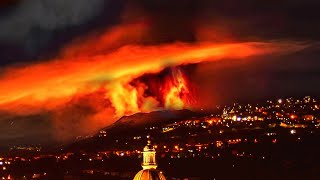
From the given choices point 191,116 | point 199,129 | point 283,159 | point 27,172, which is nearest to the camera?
point 283,159

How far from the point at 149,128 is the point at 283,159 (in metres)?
29.8

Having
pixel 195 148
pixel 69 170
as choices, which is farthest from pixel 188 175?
pixel 69 170

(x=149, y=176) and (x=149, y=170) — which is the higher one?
(x=149, y=170)

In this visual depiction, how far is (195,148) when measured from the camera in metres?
109

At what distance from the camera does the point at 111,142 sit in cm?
12988

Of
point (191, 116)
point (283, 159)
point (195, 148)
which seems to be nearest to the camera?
point (283, 159)

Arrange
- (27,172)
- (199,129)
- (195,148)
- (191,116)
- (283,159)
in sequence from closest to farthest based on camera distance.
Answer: (283,159), (195,148), (199,129), (191,116), (27,172)

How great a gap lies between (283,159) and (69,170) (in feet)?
152

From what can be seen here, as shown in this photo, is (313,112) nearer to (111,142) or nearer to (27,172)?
(111,142)

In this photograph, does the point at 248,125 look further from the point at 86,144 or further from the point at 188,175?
the point at 86,144

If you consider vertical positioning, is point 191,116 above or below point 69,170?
above

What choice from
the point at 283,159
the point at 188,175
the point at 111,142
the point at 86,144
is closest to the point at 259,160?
the point at 283,159

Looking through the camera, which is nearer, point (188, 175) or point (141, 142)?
point (188, 175)

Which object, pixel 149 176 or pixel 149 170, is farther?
pixel 149 170
